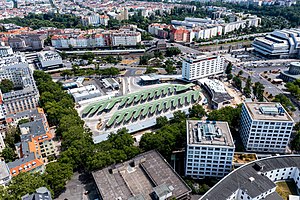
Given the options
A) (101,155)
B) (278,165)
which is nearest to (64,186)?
(101,155)

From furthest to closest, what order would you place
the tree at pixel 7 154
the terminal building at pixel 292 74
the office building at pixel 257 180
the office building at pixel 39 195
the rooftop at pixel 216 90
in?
the terminal building at pixel 292 74 → the rooftop at pixel 216 90 → the tree at pixel 7 154 → the office building at pixel 257 180 → the office building at pixel 39 195

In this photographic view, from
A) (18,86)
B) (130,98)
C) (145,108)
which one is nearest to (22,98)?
(18,86)

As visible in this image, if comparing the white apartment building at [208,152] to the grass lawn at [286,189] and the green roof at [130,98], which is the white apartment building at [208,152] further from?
the green roof at [130,98]

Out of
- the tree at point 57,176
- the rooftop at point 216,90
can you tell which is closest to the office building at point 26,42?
the rooftop at point 216,90

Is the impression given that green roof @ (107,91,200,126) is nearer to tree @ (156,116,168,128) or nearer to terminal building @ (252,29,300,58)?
tree @ (156,116,168,128)

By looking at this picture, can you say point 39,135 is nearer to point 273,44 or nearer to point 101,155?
point 101,155

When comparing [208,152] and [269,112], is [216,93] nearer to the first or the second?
[269,112]
